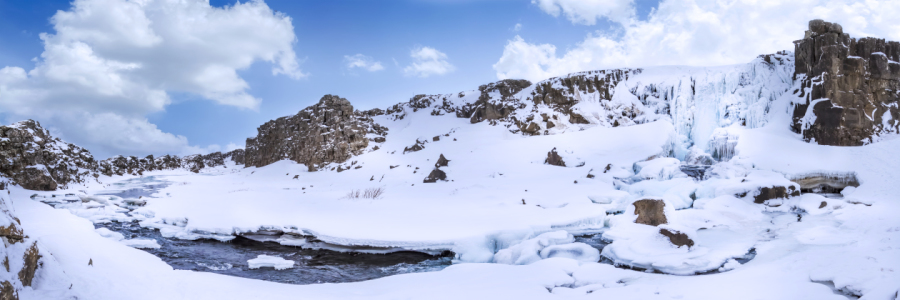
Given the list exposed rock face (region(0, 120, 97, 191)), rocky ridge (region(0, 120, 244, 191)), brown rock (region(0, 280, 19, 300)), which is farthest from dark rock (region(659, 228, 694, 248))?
exposed rock face (region(0, 120, 97, 191))

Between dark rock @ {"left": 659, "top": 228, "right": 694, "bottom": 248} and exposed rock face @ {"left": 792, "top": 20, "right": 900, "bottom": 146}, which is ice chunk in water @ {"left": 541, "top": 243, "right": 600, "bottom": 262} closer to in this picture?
dark rock @ {"left": 659, "top": 228, "right": 694, "bottom": 248}

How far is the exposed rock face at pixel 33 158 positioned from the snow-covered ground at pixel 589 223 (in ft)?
7.43

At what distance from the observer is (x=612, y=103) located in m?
33.8

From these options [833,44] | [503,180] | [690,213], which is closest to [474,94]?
[503,180]

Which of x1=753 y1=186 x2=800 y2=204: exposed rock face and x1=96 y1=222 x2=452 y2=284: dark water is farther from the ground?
x1=753 y1=186 x2=800 y2=204: exposed rock face

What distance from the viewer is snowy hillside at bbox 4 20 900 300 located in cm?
696

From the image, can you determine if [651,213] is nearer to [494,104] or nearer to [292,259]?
[292,259]

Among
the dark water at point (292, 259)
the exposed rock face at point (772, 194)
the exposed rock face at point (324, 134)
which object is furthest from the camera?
the exposed rock face at point (324, 134)

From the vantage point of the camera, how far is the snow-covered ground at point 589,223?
679 centimetres

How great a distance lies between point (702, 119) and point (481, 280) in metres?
22.5

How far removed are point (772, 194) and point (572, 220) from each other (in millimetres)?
7862

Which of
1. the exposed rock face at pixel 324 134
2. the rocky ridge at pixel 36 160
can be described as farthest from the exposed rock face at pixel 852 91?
the rocky ridge at pixel 36 160

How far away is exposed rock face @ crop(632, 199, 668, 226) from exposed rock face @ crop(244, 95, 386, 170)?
29610mm

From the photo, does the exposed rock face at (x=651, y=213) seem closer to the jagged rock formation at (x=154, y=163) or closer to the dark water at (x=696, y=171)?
the dark water at (x=696, y=171)
